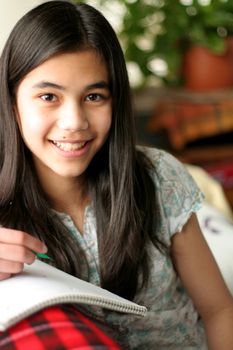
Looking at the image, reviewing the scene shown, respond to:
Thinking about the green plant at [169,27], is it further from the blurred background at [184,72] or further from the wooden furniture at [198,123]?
the wooden furniture at [198,123]

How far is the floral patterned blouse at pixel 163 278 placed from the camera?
1.15m

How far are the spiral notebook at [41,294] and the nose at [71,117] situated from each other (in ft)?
0.80

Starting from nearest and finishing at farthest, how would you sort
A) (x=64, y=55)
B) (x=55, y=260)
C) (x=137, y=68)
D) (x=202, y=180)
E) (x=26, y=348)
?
1. (x=26, y=348)
2. (x=64, y=55)
3. (x=55, y=260)
4. (x=202, y=180)
5. (x=137, y=68)

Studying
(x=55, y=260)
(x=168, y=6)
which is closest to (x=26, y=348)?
(x=55, y=260)

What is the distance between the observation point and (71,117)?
101 cm

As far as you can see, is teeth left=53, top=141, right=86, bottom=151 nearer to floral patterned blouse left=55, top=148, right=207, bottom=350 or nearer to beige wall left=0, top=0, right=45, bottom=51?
floral patterned blouse left=55, top=148, right=207, bottom=350

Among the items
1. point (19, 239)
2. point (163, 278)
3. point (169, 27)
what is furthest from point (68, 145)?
point (169, 27)

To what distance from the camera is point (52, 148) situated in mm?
1047

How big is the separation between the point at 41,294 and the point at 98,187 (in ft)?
1.33

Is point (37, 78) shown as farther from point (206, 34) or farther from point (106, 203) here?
point (206, 34)

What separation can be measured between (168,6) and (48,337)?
7.29 feet

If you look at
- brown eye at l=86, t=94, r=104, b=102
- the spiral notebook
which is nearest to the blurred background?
brown eye at l=86, t=94, r=104, b=102

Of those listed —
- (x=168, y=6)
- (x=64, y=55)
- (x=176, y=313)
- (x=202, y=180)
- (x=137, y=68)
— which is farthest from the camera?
(x=137, y=68)

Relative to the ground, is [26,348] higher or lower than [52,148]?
lower
